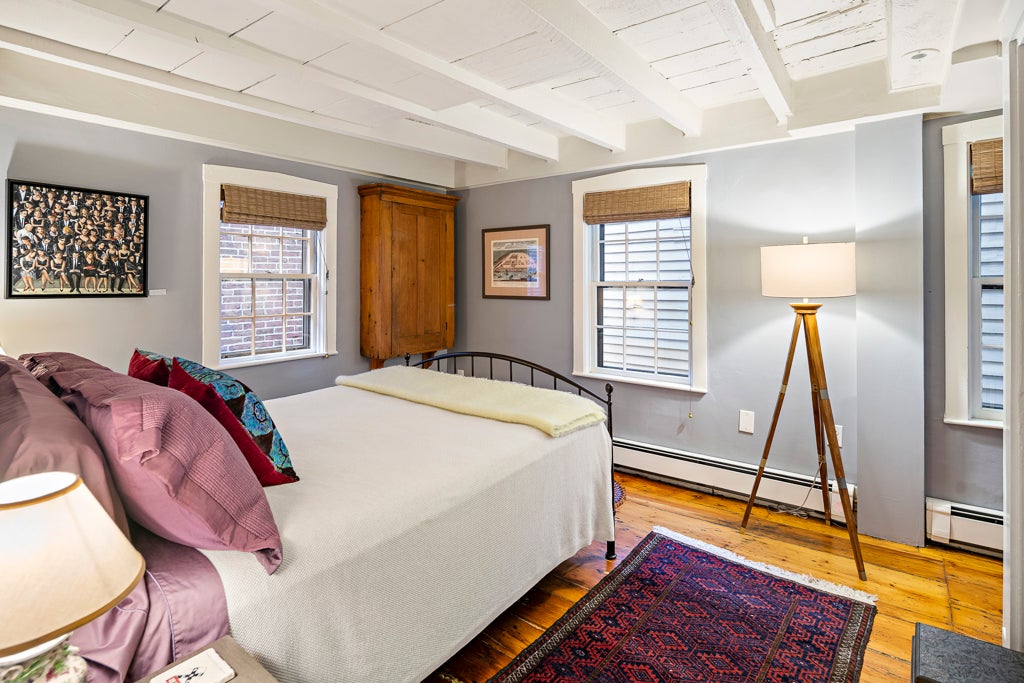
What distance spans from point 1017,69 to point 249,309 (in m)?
3.92

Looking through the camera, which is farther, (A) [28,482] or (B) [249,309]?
(B) [249,309]

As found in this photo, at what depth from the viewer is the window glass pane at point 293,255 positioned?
3.91m

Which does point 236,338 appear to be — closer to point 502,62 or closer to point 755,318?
point 502,62

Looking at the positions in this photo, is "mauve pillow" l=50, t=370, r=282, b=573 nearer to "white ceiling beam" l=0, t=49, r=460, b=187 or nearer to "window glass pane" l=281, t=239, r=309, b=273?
"white ceiling beam" l=0, t=49, r=460, b=187

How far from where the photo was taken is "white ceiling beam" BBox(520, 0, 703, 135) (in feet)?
6.62

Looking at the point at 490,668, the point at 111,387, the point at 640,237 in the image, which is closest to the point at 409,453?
the point at 490,668

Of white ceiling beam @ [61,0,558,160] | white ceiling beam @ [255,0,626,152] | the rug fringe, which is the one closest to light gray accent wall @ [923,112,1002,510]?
the rug fringe

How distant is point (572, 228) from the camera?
4.20 metres

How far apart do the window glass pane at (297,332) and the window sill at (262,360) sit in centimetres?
10

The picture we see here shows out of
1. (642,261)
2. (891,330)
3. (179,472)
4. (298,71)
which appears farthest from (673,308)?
(179,472)

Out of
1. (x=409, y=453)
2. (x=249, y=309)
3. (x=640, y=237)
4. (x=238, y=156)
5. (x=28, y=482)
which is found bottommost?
(x=409, y=453)

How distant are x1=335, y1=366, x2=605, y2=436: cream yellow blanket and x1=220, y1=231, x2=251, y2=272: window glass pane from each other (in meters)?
1.19

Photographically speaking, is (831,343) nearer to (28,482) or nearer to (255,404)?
(255,404)

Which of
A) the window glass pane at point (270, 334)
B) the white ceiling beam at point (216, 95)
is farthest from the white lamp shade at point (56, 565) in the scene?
the window glass pane at point (270, 334)
